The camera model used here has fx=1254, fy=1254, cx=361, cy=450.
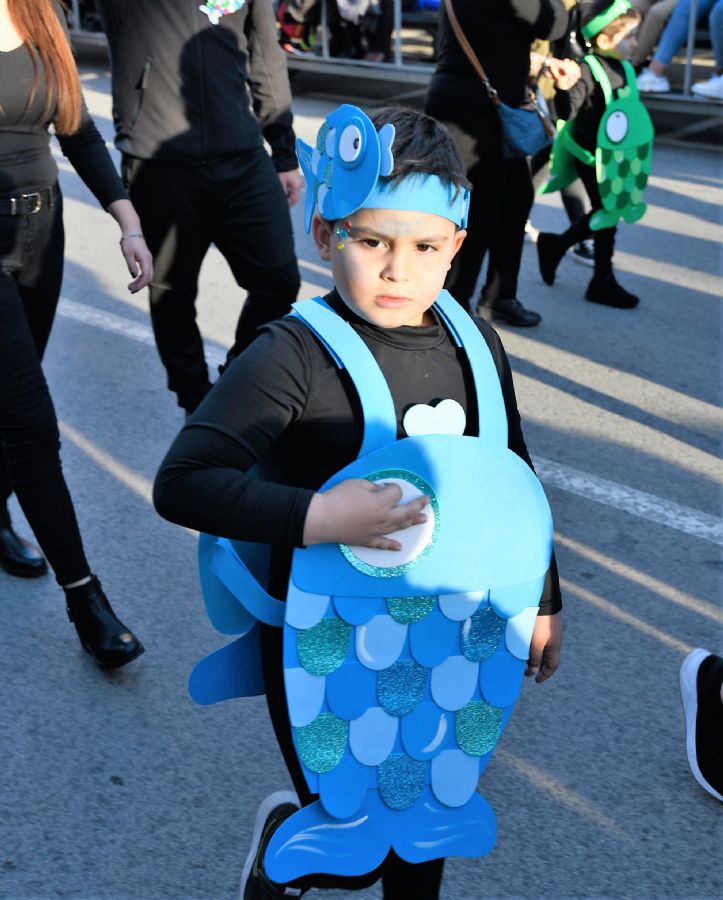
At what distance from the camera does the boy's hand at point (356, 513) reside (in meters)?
1.72

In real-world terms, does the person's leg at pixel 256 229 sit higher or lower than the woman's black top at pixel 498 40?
lower

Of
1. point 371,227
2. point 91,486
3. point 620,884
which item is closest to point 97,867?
point 620,884

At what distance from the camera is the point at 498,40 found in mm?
4910

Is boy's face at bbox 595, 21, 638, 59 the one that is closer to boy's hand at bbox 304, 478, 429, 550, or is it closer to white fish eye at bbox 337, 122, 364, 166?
white fish eye at bbox 337, 122, 364, 166

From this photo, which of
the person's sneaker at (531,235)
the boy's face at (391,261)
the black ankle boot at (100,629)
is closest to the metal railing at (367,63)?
the person's sneaker at (531,235)

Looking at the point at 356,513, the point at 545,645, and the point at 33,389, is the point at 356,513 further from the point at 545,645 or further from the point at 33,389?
the point at 33,389

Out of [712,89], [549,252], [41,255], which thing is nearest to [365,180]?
[41,255]

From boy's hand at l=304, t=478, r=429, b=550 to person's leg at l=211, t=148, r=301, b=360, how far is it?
2.45 meters

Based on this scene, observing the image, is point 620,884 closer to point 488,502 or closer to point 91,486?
point 488,502

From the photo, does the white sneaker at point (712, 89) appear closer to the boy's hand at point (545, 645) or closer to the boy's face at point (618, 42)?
the boy's face at point (618, 42)

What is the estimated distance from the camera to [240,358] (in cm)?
189

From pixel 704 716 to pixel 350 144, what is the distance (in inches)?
66.7

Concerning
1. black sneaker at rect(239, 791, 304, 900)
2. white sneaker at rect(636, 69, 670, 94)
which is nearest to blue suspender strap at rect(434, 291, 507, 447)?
black sneaker at rect(239, 791, 304, 900)

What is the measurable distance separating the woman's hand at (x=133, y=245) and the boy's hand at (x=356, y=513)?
1662mm
